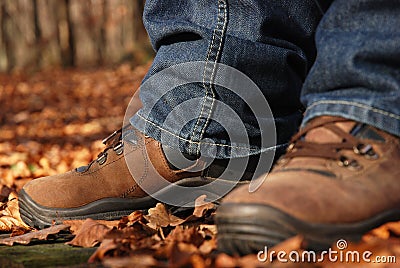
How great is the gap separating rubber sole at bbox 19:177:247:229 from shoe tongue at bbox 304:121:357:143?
521 mm

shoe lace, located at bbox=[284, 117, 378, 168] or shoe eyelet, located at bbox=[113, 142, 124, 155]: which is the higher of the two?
shoe lace, located at bbox=[284, 117, 378, 168]

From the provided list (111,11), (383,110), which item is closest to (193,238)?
(383,110)

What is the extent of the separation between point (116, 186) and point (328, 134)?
800 mm

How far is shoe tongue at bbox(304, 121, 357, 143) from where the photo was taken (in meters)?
1.36

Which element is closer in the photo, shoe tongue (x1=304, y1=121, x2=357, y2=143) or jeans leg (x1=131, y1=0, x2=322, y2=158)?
shoe tongue (x1=304, y1=121, x2=357, y2=143)

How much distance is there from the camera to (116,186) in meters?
1.89

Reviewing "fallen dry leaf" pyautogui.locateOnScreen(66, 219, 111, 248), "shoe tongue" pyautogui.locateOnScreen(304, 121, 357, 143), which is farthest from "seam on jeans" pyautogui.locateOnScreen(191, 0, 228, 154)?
"shoe tongue" pyautogui.locateOnScreen(304, 121, 357, 143)

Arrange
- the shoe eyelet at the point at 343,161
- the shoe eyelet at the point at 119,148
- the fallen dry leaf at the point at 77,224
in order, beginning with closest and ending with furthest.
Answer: the shoe eyelet at the point at 343,161 < the fallen dry leaf at the point at 77,224 < the shoe eyelet at the point at 119,148

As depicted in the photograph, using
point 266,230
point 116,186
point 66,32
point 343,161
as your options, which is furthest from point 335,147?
point 66,32

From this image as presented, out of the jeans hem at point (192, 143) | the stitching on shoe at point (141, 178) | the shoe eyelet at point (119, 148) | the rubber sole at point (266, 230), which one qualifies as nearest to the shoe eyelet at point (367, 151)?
the rubber sole at point (266, 230)

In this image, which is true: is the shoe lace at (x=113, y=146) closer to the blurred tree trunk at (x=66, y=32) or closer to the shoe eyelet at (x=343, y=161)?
the shoe eyelet at (x=343, y=161)

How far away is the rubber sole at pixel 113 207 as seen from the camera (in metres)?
1.85

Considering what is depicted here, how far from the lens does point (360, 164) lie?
1.31 meters

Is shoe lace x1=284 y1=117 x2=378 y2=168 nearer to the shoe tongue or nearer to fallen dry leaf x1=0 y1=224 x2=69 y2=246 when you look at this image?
the shoe tongue
